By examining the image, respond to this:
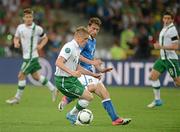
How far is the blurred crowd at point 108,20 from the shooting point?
2674 cm

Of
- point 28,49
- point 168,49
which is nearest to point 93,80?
point 168,49

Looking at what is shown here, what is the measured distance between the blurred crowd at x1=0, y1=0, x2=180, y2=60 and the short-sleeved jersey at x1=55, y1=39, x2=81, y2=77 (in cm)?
1291

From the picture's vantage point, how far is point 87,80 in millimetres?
13672

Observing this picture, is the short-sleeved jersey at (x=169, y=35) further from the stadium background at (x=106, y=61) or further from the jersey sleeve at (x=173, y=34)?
the stadium background at (x=106, y=61)

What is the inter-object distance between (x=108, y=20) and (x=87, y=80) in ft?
51.1

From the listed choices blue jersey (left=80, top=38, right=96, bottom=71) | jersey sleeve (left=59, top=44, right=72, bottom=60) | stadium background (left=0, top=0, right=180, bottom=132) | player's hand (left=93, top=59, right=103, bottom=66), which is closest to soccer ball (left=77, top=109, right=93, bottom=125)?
stadium background (left=0, top=0, right=180, bottom=132)

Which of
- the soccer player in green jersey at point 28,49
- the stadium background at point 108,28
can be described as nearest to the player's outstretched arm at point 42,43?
the soccer player in green jersey at point 28,49

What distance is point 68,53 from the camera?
41.7ft

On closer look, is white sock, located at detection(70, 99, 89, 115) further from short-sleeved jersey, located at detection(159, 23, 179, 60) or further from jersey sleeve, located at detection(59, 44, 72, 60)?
short-sleeved jersey, located at detection(159, 23, 179, 60)

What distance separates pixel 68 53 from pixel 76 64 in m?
0.45

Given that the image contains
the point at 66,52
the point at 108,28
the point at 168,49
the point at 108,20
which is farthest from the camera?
the point at 108,28

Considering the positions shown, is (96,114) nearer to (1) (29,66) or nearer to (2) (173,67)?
(2) (173,67)

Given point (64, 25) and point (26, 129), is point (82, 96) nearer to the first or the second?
point (26, 129)

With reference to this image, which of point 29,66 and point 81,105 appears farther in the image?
point 29,66
